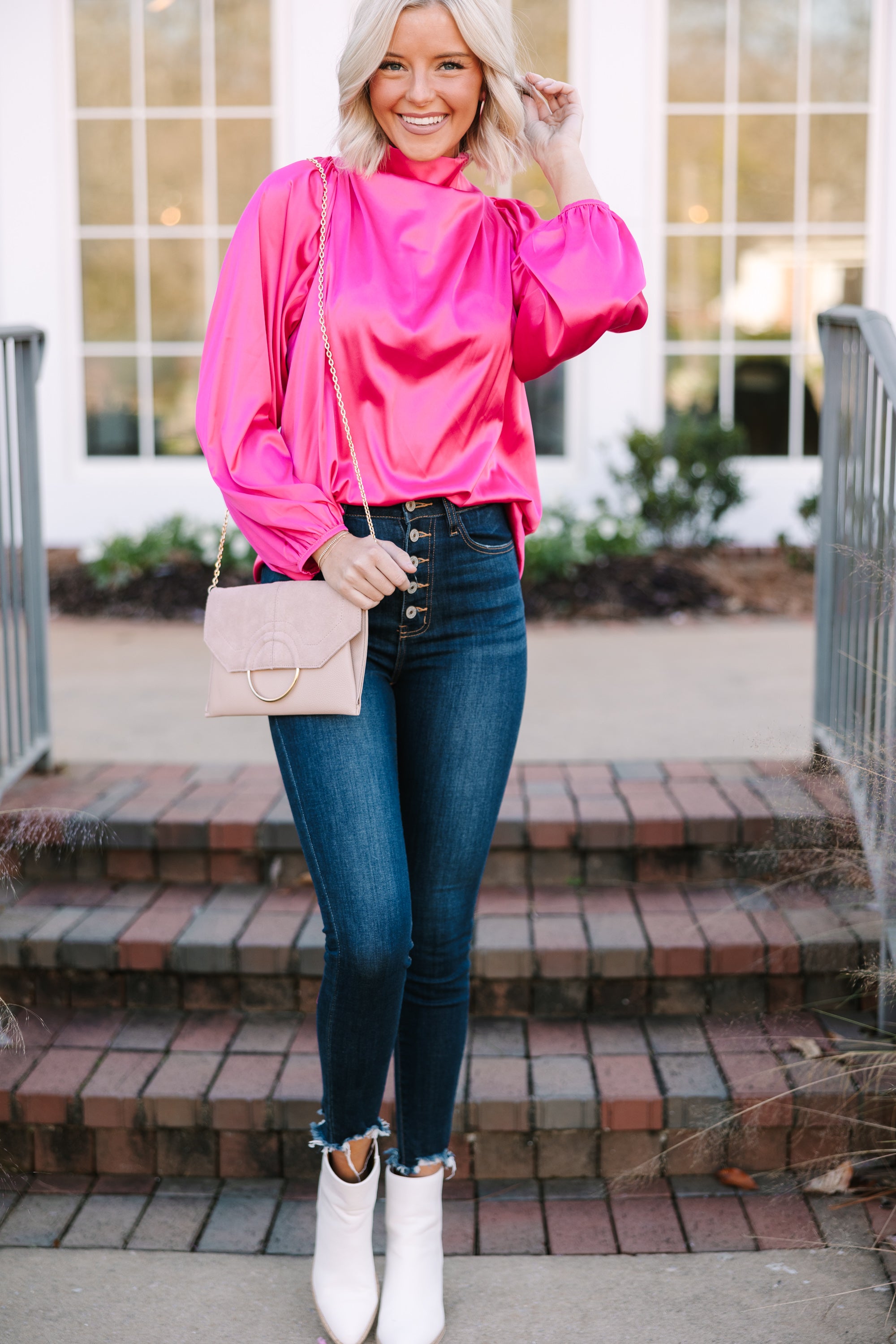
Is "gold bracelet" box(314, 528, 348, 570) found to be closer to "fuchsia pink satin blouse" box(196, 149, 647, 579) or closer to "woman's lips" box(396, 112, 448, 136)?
"fuchsia pink satin blouse" box(196, 149, 647, 579)

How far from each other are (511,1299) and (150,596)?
158 inches

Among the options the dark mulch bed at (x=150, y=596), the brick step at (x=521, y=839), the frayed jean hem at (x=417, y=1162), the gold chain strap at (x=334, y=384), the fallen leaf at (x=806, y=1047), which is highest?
the gold chain strap at (x=334, y=384)

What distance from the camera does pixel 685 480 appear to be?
583 centimetres

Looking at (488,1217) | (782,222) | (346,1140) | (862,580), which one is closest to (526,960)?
(488,1217)

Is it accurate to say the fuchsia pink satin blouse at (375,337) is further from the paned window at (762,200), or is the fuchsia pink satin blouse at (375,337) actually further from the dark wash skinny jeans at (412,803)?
the paned window at (762,200)

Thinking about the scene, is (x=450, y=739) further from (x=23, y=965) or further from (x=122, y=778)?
(x=122, y=778)

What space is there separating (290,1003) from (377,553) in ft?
4.16

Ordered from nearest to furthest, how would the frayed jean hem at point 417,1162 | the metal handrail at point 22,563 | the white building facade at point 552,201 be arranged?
the frayed jean hem at point 417,1162 < the metal handrail at point 22,563 < the white building facade at point 552,201

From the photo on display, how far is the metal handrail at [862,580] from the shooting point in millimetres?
2041

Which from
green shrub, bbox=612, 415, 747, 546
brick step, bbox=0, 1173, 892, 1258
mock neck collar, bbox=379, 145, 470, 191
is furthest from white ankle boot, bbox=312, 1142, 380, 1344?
green shrub, bbox=612, 415, 747, 546

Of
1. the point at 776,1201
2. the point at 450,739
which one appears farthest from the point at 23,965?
the point at 776,1201

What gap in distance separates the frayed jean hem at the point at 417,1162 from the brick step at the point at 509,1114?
0.35 m

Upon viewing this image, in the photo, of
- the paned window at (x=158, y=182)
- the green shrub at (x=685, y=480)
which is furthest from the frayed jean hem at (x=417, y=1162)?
the paned window at (x=158, y=182)

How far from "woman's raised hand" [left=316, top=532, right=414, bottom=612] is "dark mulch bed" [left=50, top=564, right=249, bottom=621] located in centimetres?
374
